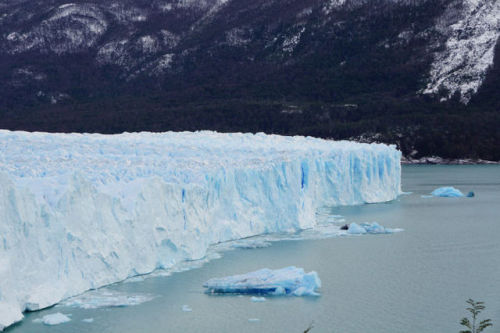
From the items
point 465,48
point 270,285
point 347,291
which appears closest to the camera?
point 270,285

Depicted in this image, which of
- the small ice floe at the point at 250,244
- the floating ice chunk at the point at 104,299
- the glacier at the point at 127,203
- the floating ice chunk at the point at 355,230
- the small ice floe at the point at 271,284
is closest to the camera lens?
the glacier at the point at 127,203

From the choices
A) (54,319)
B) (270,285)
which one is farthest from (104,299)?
(270,285)


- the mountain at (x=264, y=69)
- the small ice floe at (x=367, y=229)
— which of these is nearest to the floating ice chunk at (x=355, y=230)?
the small ice floe at (x=367, y=229)

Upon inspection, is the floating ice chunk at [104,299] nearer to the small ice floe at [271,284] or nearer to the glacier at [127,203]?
the glacier at [127,203]

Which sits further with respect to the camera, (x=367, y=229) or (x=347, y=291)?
(x=367, y=229)

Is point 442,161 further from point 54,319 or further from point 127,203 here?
point 54,319
